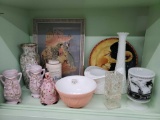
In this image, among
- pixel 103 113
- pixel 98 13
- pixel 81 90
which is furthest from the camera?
pixel 98 13

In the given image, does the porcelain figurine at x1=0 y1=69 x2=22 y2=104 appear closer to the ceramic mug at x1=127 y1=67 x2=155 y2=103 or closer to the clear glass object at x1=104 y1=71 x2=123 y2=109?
the clear glass object at x1=104 y1=71 x2=123 y2=109

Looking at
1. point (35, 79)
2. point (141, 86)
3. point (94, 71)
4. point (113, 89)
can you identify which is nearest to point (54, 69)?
point (35, 79)

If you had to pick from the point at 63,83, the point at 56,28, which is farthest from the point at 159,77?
the point at 56,28

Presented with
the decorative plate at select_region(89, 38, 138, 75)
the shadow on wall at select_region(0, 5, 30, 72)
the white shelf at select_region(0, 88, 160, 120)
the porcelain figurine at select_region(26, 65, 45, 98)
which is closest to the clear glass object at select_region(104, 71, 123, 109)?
the white shelf at select_region(0, 88, 160, 120)

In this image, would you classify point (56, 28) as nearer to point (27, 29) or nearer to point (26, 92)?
point (27, 29)

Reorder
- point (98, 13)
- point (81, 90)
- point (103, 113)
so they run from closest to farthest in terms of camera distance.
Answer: point (103, 113)
point (81, 90)
point (98, 13)

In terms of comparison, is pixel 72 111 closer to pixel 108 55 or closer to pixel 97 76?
pixel 97 76

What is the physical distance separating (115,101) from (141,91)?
123 mm

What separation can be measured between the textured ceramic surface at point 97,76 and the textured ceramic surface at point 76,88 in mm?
38

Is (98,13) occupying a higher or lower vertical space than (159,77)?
higher

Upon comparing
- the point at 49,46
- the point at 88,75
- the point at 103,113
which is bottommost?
the point at 103,113

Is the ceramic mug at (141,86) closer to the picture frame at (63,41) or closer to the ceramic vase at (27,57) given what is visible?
the picture frame at (63,41)

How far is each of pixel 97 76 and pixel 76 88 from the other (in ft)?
0.40

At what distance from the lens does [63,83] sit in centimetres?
73
